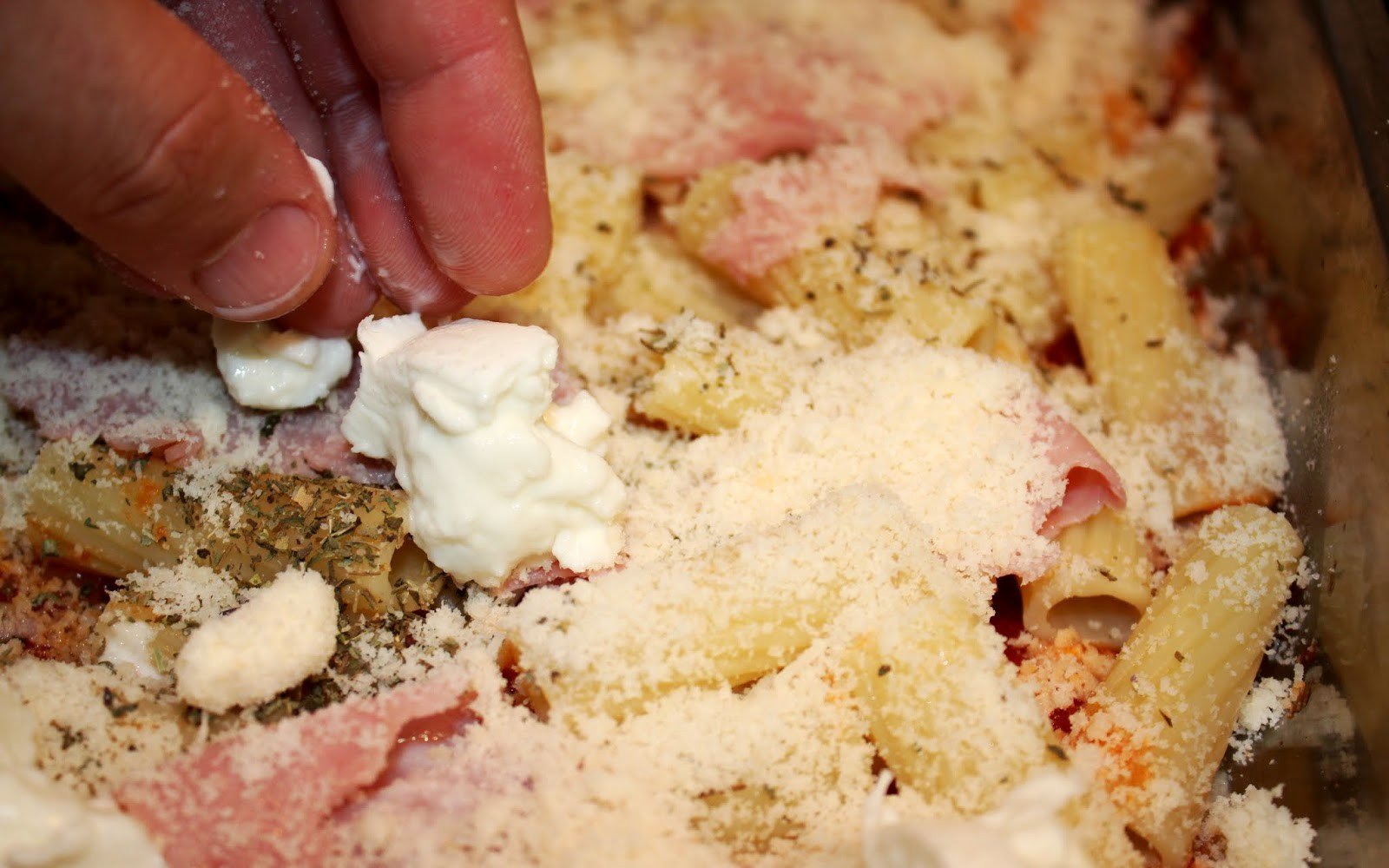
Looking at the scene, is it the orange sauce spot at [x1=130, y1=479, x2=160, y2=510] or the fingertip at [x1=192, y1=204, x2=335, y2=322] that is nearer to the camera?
the fingertip at [x1=192, y1=204, x2=335, y2=322]

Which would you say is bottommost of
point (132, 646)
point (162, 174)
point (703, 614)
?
point (132, 646)

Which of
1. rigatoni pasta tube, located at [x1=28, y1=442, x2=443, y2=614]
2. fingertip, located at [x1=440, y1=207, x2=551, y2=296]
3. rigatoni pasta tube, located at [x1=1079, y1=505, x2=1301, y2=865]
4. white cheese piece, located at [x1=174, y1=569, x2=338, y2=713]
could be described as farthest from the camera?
fingertip, located at [x1=440, y1=207, x2=551, y2=296]

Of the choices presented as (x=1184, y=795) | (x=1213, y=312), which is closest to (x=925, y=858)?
(x=1184, y=795)

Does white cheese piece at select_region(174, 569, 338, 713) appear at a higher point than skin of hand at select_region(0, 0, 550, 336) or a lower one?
lower

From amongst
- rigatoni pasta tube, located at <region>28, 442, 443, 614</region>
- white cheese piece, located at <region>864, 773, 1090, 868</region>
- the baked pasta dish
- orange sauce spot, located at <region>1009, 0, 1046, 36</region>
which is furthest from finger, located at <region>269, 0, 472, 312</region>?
orange sauce spot, located at <region>1009, 0, 1046, 36</region>

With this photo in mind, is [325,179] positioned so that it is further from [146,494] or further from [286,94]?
[146,494]

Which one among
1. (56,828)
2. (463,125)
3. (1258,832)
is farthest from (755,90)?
(56,828)

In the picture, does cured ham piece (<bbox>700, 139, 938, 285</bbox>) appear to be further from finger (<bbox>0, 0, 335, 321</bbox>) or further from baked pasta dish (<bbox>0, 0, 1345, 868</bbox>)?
finger (<bbox>0, 0, 335, 321</bbox>)

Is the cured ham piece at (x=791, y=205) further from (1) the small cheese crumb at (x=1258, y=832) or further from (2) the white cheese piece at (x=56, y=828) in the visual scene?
(2) the white cheese piece at (x=56, y=828)
